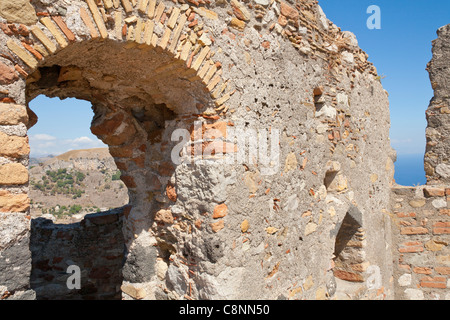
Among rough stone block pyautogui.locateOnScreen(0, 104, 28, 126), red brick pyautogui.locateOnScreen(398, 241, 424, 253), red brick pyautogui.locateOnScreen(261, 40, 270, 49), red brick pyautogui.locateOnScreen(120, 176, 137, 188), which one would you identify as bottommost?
red brick pyautogui.locateOnScreen(398, 241, 424, 253)

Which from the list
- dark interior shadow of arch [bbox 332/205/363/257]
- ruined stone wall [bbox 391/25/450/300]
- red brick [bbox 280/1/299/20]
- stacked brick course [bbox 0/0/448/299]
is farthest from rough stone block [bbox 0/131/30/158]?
ruined stone wall [bbox 391/25/450/300]

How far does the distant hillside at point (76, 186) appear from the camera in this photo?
10.5 m

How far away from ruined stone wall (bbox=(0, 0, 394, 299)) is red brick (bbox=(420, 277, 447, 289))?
214 cm

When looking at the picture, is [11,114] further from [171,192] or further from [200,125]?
[171,192]

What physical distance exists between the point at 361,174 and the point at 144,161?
284 cm

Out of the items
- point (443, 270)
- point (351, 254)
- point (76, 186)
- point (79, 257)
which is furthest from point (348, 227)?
point (76, 186)

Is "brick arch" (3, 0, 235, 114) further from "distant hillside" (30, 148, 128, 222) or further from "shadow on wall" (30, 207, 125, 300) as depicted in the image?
"distant hillside" (30, 148, 128, 222)

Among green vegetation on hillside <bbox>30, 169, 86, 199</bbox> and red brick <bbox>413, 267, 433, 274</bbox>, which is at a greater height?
green vegetation on hillside <bbox>30, 169, 86, 199</bbox>

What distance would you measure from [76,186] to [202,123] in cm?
1166

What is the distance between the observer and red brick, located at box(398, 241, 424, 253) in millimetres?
4824

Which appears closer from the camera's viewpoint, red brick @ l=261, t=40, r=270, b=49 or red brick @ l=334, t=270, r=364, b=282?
red brick @ l=261, t=40, r=270, b=49

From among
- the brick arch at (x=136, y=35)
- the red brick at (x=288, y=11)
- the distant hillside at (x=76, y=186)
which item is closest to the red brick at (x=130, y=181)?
the brick arch at (x=136, y=35)

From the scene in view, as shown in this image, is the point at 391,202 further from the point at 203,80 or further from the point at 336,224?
the point at 203,80

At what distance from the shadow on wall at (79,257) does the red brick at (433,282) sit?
4333mm
